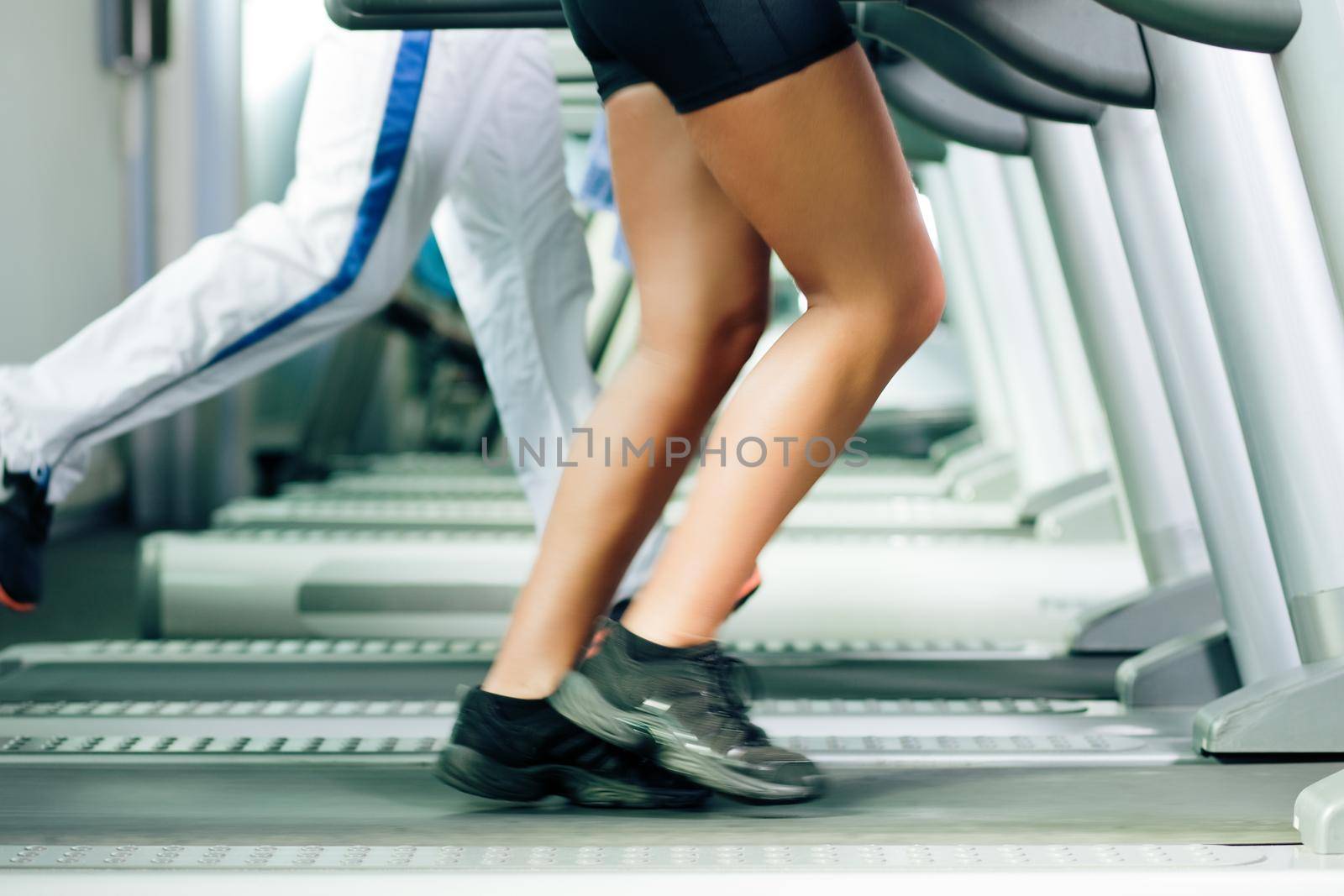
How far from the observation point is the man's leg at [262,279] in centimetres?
168

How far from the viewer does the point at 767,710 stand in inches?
62.6

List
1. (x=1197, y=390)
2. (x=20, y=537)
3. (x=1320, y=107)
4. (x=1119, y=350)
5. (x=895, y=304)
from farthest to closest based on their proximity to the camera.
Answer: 1. (x=1119, y=350)
2. (x=20, y=537)
3. (x=1197, y=390)
4. (x=1320, y=107)
5. (x=895, y=304)

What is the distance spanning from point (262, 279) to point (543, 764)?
0.83 meters

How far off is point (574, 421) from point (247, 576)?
797 mm

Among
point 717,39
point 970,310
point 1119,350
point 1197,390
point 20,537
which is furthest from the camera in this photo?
point 970,310

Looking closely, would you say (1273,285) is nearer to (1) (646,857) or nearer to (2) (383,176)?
(1) (646,857)

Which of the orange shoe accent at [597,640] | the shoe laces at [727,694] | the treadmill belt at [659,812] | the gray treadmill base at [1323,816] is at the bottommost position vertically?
the treadmill belt at [659,812]

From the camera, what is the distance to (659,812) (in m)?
1.12

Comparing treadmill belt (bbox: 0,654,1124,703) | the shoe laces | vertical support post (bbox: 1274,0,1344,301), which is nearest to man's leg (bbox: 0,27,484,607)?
treadmill belt (bbox: 0,654,1124,703)

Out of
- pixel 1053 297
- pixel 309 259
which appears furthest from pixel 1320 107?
pixel 1053 297

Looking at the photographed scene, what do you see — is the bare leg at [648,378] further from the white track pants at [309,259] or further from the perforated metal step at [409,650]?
the perforated metal step at [409,650]

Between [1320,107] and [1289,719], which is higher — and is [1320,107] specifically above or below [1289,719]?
above

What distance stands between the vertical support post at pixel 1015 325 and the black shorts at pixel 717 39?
259cm

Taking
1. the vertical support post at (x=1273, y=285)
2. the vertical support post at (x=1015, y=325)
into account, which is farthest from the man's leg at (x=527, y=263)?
the vertical support post at (x=1015, y=325)
